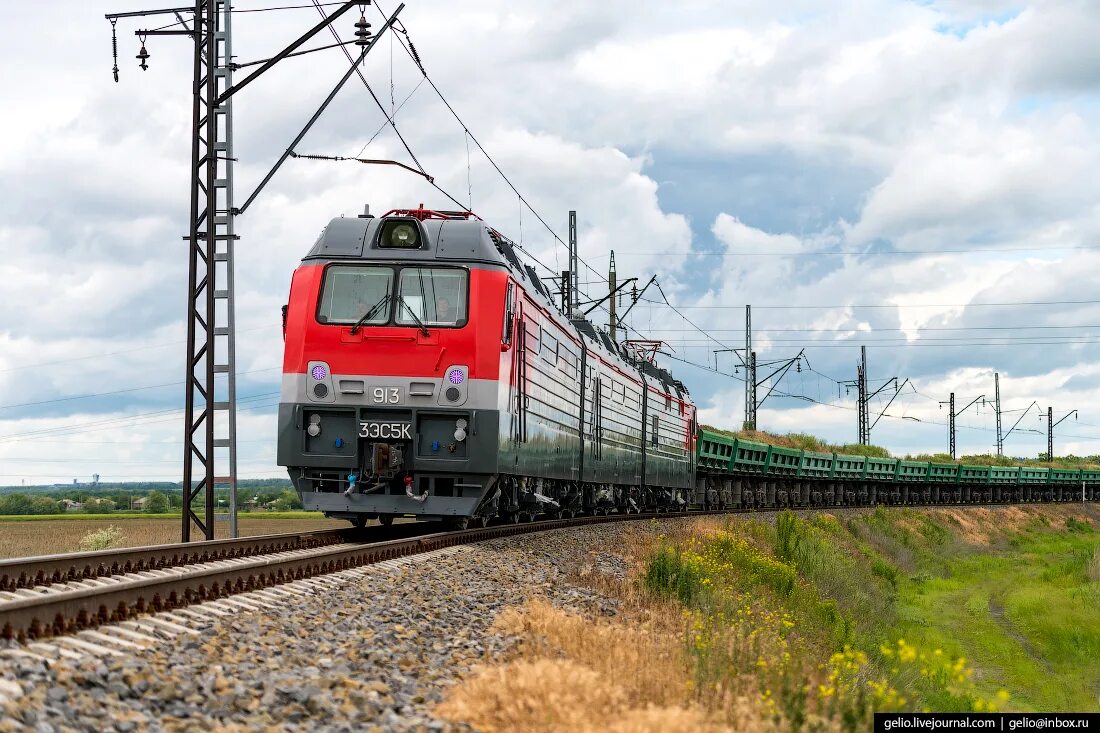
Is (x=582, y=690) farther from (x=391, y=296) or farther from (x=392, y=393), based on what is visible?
(x=391, y=296)

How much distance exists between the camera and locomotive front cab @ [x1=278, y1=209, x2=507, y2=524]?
13.9 metres

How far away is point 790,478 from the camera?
4516cm

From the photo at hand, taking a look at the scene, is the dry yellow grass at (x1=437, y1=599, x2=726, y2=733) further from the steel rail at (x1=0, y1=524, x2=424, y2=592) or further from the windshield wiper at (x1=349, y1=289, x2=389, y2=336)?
the windshield wiper at (x1=349, y1=289, x2=389, y2=336)

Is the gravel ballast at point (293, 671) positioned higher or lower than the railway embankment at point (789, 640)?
higher

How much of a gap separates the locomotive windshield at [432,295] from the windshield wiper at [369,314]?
19 centimetres

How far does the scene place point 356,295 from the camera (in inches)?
562

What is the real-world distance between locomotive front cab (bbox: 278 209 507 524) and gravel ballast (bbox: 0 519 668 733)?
4.34m

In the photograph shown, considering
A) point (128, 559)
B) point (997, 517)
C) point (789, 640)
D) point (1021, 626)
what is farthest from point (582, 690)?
point (997, 517)

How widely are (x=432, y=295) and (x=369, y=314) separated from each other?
0.84 meters

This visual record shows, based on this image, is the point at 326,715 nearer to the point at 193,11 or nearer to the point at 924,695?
the point at 924,695

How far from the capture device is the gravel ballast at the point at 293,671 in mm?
4824

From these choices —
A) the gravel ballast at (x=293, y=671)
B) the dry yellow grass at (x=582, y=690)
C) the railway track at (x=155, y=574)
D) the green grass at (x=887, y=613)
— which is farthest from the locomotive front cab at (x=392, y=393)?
the dry yellow grass at (x=582, y=690)

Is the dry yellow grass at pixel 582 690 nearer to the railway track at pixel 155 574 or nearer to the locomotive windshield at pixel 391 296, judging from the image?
the railway track at pixel 155 574

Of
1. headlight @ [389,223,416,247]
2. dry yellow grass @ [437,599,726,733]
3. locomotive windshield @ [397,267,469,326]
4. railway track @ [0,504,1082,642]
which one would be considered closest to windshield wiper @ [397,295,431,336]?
locomotive windshield @ [397,267,469,326]
